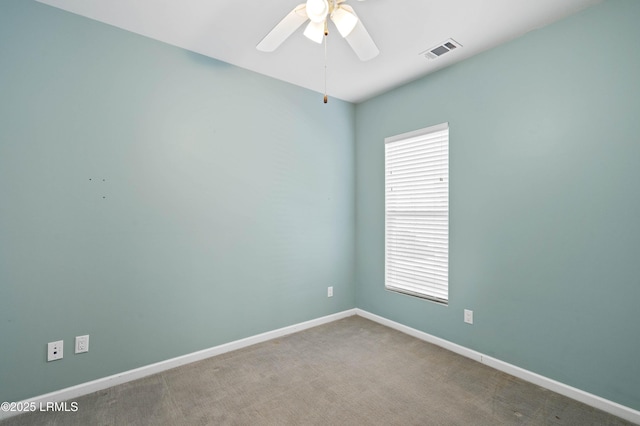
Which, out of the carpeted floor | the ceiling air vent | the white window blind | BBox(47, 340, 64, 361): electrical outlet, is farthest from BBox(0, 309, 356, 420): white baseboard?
the ceiling air vent

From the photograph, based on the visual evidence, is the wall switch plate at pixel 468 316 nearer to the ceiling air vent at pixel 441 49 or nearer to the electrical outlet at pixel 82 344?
the ceiling air vent at pixel 441 49

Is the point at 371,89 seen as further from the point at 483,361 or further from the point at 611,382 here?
the point at 611,382

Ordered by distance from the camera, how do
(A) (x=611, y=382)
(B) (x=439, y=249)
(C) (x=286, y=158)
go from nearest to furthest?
(A) (x=611, y=382) < (B) (x=439, y=249) < (C) (x=286, y=158)

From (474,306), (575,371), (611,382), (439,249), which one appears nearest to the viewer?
(611,382)

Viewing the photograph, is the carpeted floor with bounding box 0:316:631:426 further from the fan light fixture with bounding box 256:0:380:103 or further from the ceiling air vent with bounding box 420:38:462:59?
the ceiling air vent with bounding box 420:38:462:59

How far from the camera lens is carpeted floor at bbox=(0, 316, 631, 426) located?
1.86m

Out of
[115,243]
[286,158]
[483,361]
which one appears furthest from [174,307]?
[483,361]

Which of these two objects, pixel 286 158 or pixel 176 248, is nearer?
pixel 176 248

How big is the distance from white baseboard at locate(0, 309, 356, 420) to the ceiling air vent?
298 cm

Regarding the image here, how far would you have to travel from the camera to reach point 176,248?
8.29 feet

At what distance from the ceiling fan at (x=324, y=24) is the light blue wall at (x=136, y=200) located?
1177 millimetres

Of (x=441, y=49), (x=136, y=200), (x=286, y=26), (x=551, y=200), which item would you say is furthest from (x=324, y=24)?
(x=551, y=200)

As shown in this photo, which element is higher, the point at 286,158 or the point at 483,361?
the point at 286,158

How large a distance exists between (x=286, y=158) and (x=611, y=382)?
3.14m
